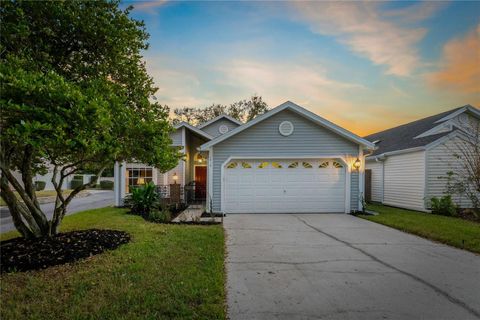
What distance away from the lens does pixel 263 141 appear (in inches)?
423

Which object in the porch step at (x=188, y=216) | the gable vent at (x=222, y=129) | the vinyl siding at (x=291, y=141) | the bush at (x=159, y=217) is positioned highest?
the gable vent at (x=222, y=129)

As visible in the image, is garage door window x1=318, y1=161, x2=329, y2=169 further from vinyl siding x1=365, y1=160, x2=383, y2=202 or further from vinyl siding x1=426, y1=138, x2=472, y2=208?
vinyl siding x1=365, y1=160, x2=383, y2=202

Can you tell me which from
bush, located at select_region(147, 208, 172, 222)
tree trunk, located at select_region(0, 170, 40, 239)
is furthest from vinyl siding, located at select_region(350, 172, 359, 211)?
tree trunk, located at select_region(0, 170, 40, 239)

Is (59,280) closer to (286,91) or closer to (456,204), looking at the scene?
(286,91)

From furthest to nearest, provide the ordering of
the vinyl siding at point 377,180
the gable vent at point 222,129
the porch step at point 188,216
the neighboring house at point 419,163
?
the gable vent at point 222,129, the vinyl siding at point 377,180, the neighboring house at point 419,163, the porch step at point 188,216

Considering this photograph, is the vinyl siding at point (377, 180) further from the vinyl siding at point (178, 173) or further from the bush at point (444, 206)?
the vinyl siding at point (178, 173)

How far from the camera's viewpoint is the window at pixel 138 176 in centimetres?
1288

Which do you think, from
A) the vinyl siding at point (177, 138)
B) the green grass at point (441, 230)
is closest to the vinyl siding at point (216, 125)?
the vinyl siding at point (177, 138)

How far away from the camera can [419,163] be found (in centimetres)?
1186

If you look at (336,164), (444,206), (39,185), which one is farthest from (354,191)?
(39,185)

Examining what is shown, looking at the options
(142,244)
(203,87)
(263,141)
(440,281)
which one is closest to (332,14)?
(263,141)

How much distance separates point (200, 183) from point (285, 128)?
7.53 metres

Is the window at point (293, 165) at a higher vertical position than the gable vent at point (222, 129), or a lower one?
lower

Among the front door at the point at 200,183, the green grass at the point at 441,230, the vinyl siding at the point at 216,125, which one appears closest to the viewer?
the green grass at the point at 441,230
